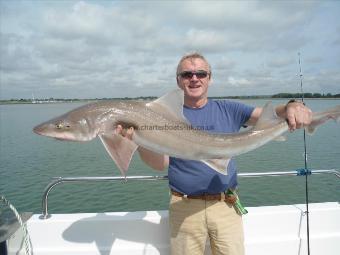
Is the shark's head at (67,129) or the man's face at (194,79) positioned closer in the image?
the shark's head at (67,129)

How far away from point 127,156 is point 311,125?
1959mm

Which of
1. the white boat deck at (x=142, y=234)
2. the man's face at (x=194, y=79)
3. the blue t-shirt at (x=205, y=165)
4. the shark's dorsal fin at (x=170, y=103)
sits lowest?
the white boat deck at (x=142, y=234)

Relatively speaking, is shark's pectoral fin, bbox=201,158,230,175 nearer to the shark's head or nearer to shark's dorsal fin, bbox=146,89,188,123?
shark's dorsal fin, bbox=146,89,188,123

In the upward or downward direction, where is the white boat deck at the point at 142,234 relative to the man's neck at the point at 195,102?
downward

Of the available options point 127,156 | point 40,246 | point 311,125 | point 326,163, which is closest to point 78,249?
point 40,246

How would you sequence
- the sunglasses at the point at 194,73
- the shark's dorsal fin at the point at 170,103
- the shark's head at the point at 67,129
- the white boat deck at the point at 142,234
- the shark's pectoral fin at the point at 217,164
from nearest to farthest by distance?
1. the shark's head at the point at 67,129
2. the shark's dorsal fin at the point at 170,103
3. the shark's pectoral fin at the point at 217,164
4. the sunglasses at the point at 194,73
5. the white boat deck at the point at 142,234

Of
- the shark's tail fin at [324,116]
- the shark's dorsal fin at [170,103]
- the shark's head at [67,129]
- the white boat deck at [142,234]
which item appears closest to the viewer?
the shark's head at [67,129]

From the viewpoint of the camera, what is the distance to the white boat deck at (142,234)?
14.4 feet

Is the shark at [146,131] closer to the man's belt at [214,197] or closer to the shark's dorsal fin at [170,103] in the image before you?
the shark's dorsal fin at [170,103]

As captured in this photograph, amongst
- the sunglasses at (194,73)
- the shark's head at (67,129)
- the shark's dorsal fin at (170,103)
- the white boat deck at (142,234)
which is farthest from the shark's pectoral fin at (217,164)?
the white boat deck at (142,234)

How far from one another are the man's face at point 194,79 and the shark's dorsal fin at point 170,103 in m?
0.62

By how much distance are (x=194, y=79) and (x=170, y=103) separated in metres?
0.70

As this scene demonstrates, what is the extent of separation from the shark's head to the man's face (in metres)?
1.26

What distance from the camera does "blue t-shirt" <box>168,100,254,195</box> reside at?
3.55 metres
